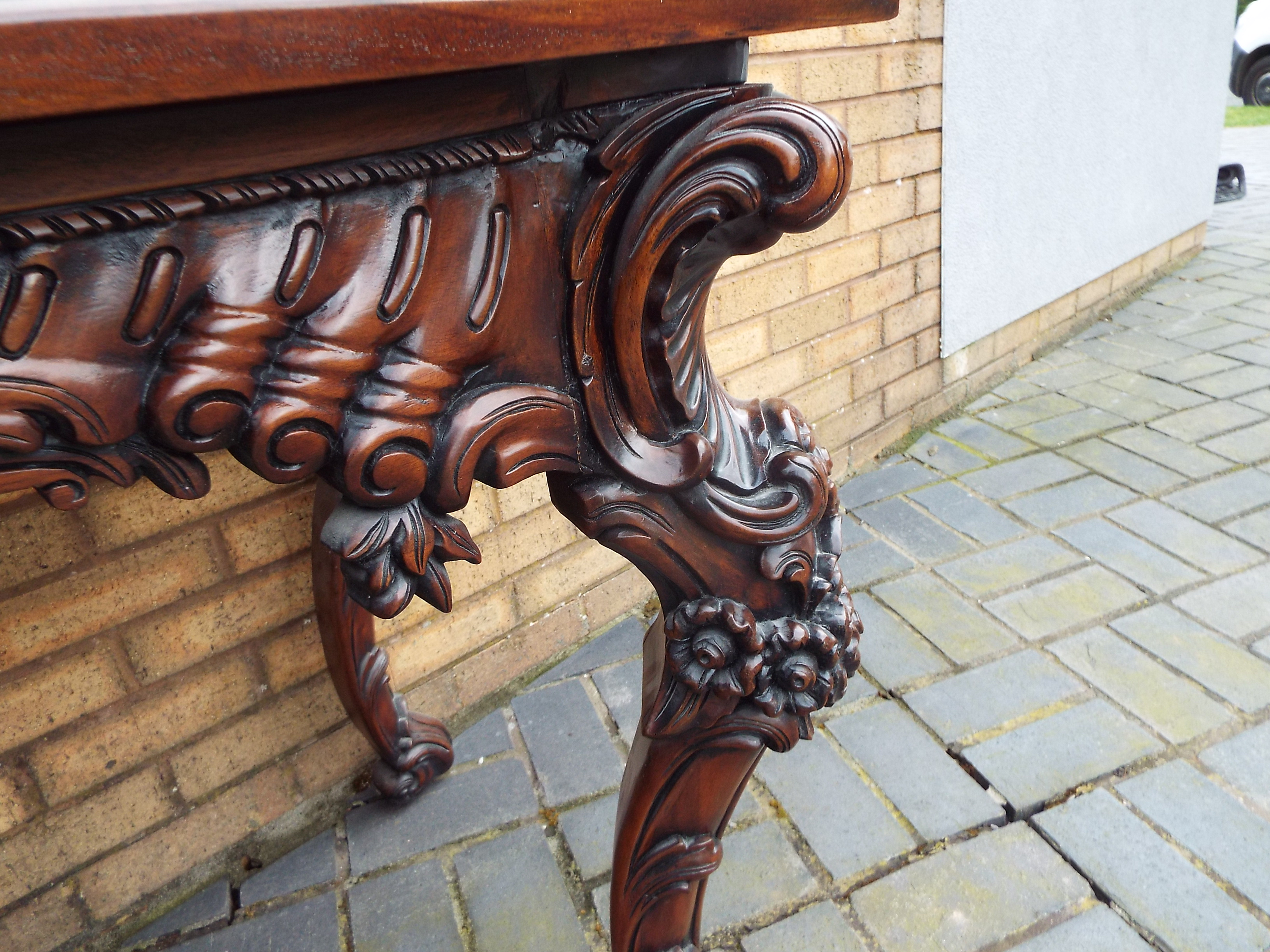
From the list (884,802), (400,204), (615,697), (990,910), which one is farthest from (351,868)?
→ (400,204)

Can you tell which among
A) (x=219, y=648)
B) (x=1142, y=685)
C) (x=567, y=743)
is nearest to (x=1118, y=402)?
(x=1142, y=685)

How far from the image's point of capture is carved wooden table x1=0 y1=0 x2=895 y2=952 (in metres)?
0.41

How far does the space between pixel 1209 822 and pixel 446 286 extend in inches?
57.4

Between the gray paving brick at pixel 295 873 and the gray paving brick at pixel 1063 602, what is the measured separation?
1.39 meters

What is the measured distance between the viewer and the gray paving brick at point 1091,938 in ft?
3.93

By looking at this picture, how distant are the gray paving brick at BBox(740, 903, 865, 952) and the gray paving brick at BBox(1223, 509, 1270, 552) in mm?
1491

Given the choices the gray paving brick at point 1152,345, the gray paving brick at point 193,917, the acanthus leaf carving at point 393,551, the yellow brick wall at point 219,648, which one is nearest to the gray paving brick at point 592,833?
the yellow brick wall at point 219,648

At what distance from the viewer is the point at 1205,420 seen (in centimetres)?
271

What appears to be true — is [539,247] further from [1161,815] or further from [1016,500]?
[1016,500]

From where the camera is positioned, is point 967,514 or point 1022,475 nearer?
point 967,514

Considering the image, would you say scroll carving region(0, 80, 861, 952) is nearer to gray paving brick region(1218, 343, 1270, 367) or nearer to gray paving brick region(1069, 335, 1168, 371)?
gray paving brick region(1069, 335, 1168, 371)

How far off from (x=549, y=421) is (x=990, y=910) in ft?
3.49

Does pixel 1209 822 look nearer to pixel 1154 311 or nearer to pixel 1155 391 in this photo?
pixel 1155 391

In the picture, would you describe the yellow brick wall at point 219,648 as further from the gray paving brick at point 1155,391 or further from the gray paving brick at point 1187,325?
the gray paving brick at point 1187,325
